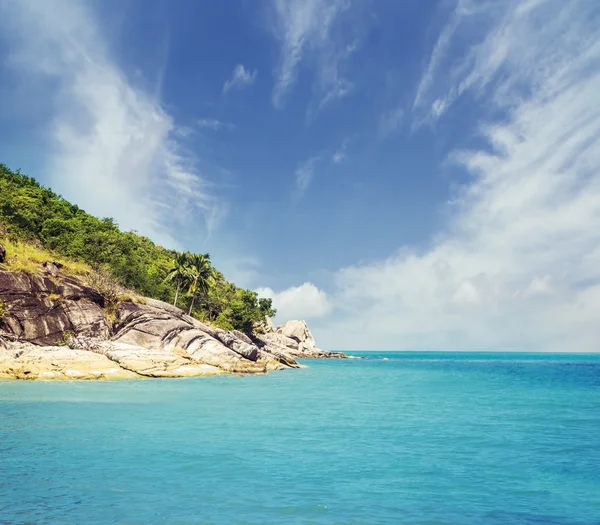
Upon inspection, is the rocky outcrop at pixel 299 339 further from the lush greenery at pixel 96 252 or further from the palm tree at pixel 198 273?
the palm tree at pixel 198 273

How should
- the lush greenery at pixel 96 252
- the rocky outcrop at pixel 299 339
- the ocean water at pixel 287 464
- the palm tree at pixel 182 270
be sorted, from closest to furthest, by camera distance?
the ocean water at pixel 287 464 < the lush greenery at pixel 96 252 < the palm tree at pixel 182 270 < the rocky outcrop at pixel 299 339

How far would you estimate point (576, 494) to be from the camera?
437 inches

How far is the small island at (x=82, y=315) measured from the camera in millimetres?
36000

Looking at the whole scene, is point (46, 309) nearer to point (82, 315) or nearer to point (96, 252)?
point (82, 315)

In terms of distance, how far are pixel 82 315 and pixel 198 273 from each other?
1222 inches

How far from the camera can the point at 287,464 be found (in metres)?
12.9

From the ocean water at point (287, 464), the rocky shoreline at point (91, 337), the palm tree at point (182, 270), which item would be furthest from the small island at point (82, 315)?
the ocean water at point (287, 464)

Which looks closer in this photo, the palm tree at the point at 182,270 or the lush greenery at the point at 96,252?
the lush greenery at the point at 96,252

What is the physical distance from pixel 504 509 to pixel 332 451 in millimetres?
5971

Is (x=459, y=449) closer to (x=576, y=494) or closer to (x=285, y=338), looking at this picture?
(x=576, y=494)

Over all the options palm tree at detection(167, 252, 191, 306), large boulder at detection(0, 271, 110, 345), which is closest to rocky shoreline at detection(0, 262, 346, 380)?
large boulder at detection(0, 271, 110, 345)

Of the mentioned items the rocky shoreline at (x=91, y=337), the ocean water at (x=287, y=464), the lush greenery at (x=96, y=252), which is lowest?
the ocean water at (x=287, y=464)

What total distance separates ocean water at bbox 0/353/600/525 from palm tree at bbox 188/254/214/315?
48.1m

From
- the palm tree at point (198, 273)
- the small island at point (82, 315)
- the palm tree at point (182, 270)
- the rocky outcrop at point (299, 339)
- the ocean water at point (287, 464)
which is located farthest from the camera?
the rocky outcrop at point (299, 339)
